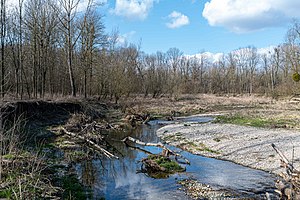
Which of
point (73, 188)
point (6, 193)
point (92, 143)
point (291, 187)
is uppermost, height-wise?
point (291, 187)

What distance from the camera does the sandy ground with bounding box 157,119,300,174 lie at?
16.4 meters

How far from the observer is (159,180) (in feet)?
44.6

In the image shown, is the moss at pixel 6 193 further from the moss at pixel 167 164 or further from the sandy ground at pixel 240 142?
the sandy ground at pixel 240 142

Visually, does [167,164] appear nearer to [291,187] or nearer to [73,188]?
[73,188]

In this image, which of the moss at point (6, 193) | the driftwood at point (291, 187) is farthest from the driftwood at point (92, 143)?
the driftwood at point (291, 187)

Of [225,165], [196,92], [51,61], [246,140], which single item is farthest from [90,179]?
[196,92]

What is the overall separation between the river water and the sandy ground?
1122 mm

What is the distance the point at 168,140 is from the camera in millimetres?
23250

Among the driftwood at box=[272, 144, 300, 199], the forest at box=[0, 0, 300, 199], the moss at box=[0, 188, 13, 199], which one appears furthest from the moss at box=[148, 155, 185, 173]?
the moss at box=[0, 188, 13, 199]

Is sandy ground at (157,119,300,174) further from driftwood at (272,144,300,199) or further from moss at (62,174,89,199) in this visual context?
moss at (62,174,89,199)

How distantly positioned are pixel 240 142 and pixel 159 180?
9030 mm

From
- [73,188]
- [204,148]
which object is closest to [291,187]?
[73,188]

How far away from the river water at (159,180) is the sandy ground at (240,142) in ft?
3.68

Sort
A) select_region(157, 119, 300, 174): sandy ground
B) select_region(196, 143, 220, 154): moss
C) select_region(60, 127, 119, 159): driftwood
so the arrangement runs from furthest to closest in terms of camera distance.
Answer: select_region(196, 143, 220, 154): moss
select_region(60, 127, 119, 159): driftwood
select_region(157, 119, 300, 174): sandy ground
